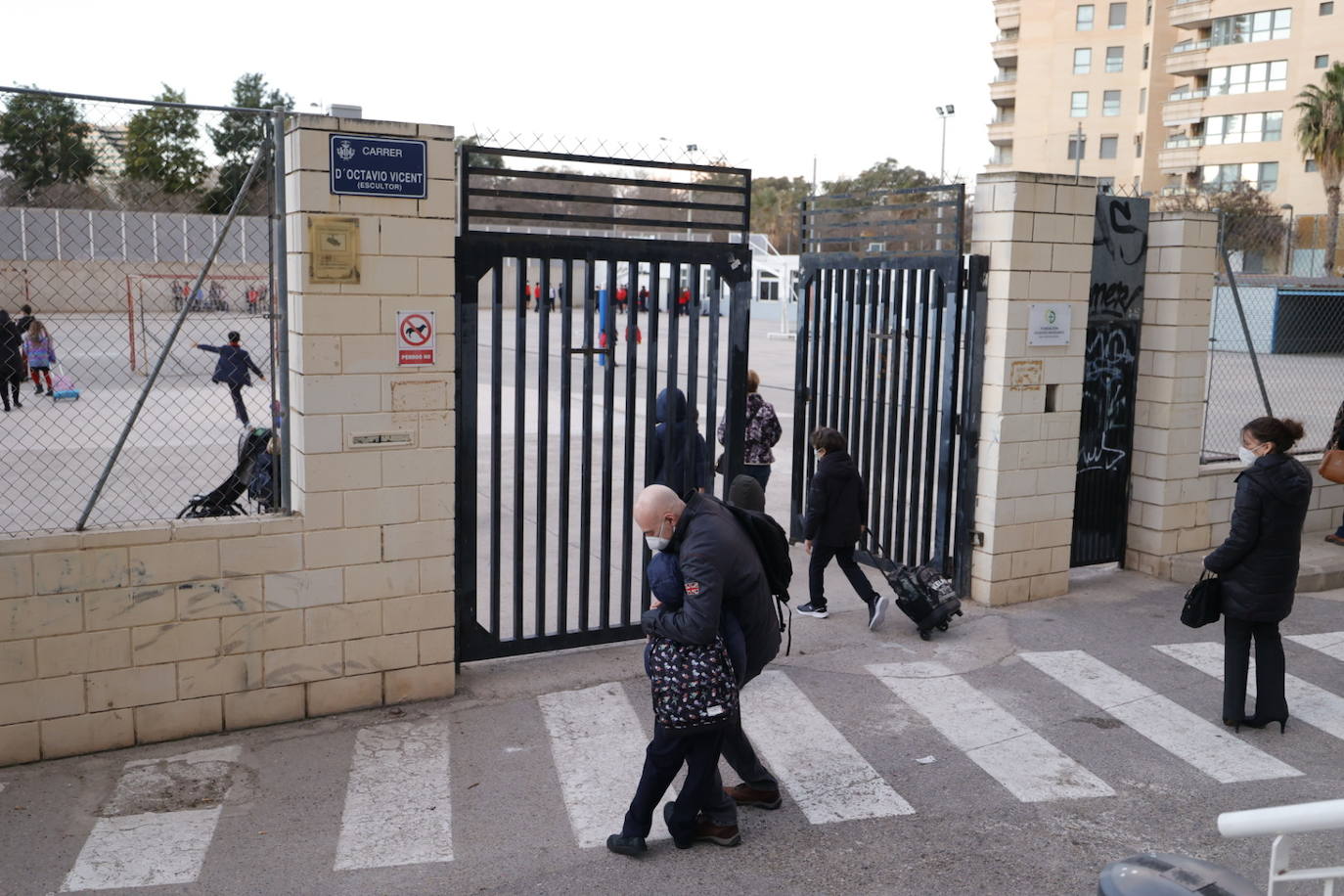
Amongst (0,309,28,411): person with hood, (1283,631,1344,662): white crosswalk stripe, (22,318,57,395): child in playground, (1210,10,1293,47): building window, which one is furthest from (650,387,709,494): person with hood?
(1210,10,1293,47): building window

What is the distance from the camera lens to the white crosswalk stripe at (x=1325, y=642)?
791 centimetres

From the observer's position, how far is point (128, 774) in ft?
18.6

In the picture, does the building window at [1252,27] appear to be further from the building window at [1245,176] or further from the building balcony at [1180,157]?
the building window at [1245,176]

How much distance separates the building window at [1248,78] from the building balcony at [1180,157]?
245cm

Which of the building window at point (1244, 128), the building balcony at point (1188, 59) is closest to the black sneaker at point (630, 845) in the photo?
the building window at point (1244, 128)

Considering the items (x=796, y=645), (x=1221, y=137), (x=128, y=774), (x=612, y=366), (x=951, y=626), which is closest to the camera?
(x=128, y=774)

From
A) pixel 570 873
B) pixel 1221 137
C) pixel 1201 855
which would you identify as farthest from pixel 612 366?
pixel 1221 137

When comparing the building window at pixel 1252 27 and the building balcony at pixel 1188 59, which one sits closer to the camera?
the building window at pixel 1252 27

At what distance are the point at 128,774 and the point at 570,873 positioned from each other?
239 cm

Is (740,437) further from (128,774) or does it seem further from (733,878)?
(128,774)

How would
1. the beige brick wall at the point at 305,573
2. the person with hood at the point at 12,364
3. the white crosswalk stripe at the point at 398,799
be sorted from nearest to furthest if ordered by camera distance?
the white crosswalk stripe at the point at 398,799
the beige brick wall at the point at 305,573
the person with hood at the point at 12,364

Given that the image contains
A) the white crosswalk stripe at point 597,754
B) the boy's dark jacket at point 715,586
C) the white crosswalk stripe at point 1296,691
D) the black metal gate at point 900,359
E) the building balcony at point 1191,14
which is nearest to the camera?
the boy's dark jacket at point 715,586

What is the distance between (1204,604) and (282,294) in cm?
534

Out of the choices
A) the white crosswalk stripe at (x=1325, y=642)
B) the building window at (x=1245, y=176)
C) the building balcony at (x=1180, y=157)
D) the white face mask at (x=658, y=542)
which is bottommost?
the white crosswalk stripe at (x=1325, y=642)
